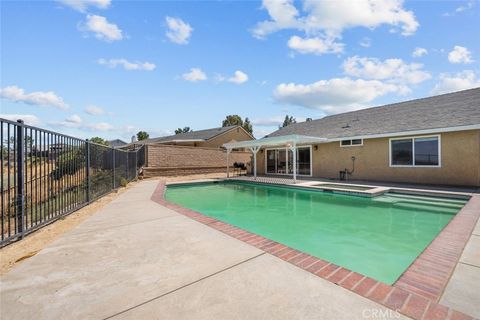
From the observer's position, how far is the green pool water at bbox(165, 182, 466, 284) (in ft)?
13.8

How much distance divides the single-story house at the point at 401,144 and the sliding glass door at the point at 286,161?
7 cm

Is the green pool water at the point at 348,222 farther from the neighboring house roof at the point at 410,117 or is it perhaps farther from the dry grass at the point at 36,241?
the neighboring house roof at the point at 410,117

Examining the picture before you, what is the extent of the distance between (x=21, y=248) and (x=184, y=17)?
31.4ft

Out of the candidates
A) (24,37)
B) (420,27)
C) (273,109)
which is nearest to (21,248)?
(24,37)

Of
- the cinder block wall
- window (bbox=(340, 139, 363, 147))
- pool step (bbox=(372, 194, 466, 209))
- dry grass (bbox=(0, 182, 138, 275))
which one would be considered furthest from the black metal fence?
window (bbox=(340, 139, 363, 147))

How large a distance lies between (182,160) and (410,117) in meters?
15.2

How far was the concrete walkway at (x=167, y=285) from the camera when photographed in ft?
6.61

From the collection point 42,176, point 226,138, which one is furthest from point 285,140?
point 226,138

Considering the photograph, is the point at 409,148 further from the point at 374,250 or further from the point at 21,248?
the point at 21,248

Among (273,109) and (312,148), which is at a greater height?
(273,109)

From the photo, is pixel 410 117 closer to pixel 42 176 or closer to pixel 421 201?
pixel 421 201

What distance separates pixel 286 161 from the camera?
57.8 ft

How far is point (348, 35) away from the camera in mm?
12148

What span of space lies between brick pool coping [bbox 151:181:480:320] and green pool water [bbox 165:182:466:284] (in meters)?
0.65
